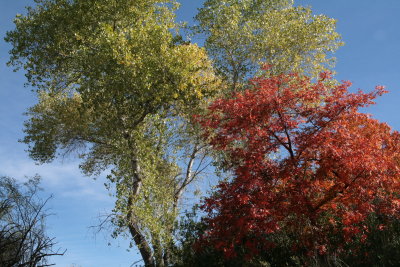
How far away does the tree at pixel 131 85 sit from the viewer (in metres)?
13.1

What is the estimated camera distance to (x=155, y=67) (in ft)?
45.6

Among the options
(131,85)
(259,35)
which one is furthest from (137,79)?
(259,35)

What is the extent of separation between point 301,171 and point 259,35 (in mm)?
8849

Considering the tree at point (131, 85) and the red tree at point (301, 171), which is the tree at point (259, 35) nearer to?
the tree at point (131, 85)

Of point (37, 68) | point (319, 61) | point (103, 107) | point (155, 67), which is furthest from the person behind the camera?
point (319, 61)

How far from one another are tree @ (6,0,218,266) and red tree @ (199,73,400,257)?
10.6ft

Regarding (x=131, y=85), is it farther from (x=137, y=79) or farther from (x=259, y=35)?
(x=259, y=35)

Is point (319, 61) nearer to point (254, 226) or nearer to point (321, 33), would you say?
point (321, 33)

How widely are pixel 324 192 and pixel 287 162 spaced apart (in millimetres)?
1367

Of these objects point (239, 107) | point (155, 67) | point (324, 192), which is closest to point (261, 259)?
point (324, 192)

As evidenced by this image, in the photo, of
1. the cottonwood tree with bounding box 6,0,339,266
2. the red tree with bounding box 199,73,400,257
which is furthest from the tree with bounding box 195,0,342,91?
the red tree with bounding box 199,73,400,257

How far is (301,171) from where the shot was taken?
1043 cm

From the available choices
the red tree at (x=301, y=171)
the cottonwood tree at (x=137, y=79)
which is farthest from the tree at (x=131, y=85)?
the red tree at (x=301, y=171)

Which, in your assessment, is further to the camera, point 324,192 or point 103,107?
point 103,107
